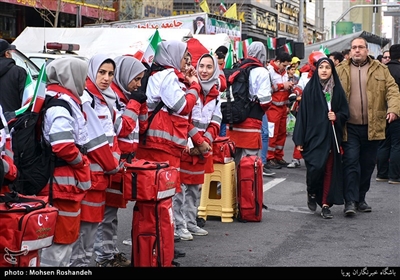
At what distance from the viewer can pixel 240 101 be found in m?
10.5

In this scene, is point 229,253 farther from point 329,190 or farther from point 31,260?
point 31,260

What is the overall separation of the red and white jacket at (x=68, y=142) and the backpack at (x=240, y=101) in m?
4.56

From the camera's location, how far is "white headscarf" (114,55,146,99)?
691 centimetres

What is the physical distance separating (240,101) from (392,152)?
3.60 metres

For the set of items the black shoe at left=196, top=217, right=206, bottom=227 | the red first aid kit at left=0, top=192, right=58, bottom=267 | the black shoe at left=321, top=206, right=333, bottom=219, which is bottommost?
the black shoe at left=196, top=217, right=206, bottom=227

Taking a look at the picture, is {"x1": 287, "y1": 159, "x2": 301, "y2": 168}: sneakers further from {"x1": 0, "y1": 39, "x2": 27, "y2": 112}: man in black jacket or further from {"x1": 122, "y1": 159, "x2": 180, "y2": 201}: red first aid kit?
{"x1": 122, "y1": 159, "x2": 180, "y2": 201}: red first aid kit

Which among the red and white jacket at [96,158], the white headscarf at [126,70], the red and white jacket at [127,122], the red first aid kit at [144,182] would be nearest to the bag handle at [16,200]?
the red and white jacket at [96,158]

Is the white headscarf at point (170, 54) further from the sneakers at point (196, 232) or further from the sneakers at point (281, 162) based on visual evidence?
the sneakers at point (281, 162)

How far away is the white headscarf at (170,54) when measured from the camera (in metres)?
7.68

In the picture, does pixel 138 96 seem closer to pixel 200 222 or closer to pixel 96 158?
pixel 96 158

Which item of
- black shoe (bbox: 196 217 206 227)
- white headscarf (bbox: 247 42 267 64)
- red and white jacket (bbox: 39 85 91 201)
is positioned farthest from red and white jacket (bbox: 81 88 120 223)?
white headscarf (bbox: 247 42 267 64)

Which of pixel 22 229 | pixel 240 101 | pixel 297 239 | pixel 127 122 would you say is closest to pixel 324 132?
pixel 240 101

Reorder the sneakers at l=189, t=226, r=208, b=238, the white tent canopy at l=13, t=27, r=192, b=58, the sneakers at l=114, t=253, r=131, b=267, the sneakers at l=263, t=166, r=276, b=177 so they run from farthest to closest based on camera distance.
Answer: the white tent canopy at l=13, t=27, r=192, b=58 → the sneakers at l=263, t=166, r=276, b=177 → the sneakers at l=189, t=226, r=208, b=238 → the sneakers at l=114, t=253, r=131, b=267

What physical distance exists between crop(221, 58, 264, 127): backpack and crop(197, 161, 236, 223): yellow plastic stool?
981 mm
